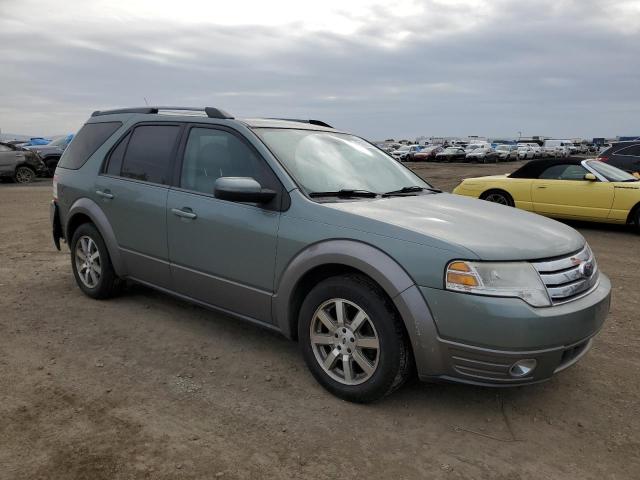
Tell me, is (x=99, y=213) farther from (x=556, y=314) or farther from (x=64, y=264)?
(x=556, y=314)

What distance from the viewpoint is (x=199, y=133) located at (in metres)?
4.13

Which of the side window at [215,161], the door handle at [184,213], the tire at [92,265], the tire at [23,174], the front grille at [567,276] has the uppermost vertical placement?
the side window at [215,161]

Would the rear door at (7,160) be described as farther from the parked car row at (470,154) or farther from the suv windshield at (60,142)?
the parked car row at (470,154)

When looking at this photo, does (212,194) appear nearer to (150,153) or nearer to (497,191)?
(150,153)

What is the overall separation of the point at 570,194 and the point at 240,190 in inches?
316

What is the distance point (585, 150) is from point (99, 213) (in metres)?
67.9

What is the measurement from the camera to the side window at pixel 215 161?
12.1 feet

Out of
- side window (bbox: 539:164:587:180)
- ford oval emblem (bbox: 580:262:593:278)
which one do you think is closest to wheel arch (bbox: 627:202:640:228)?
side window (bbox: 539:164:587:180)

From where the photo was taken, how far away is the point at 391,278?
9.64 ft

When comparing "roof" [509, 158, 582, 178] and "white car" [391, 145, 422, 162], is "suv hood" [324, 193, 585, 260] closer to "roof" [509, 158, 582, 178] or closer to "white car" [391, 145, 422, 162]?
"roof" [509, 158, 582, 178]

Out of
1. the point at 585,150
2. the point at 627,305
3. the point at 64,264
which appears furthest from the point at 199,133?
the point at 585,150

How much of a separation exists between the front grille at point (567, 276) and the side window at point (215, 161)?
1754mm

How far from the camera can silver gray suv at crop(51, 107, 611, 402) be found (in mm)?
2811

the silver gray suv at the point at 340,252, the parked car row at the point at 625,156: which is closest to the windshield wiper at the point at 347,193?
the silver gray suv at the point at 340,252
